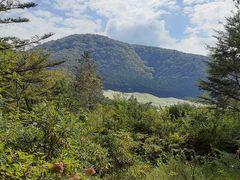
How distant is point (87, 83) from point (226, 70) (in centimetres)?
3033

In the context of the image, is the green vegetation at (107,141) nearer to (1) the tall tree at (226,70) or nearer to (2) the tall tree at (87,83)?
(1) the tall tree at (226,70)

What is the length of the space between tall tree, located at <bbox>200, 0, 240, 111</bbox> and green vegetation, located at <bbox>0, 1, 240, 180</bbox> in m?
5.63

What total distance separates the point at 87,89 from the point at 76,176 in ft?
158

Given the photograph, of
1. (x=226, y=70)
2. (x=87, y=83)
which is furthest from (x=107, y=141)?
(x=87, y=83)

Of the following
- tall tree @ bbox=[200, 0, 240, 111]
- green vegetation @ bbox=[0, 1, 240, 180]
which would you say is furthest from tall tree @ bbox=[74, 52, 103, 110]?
green vegetation @ bbox=[0, 1, 240, 180]

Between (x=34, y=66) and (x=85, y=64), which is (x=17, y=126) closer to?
(x=34, y=66)

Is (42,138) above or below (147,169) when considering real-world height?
above

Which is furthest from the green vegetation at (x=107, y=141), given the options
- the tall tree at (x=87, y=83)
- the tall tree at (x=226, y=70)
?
the tall tree at (x=87, y=83)

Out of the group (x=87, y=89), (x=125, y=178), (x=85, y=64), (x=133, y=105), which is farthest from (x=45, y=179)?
(x=85, y=64)

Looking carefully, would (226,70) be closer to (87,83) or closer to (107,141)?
(107,141)

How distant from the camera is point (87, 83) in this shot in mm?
52188

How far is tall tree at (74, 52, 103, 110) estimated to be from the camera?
167ft

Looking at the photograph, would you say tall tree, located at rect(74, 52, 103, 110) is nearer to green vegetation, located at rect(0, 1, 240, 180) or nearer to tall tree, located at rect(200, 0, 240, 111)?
tall tree, located at rect(200, 0, 240, 111)

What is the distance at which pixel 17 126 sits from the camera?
Result: 13.8ft
